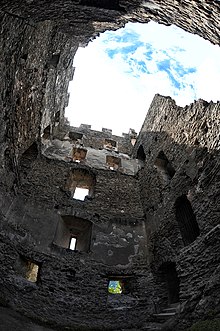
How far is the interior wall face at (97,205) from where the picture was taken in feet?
15.9

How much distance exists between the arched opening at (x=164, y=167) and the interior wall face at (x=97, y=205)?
0.83ft

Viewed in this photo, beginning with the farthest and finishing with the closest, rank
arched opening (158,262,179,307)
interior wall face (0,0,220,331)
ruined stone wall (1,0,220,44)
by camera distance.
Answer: arched opening (158,262,179,307) → interior wall face (0,0,220,331) → ruined stone wall (1,0,220,44)

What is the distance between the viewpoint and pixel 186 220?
7.84m

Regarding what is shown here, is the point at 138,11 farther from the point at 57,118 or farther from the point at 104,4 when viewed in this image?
the point at 57,118

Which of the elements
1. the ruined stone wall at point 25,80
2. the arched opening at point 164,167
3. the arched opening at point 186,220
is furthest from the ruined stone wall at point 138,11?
the arched opening at point 164,167

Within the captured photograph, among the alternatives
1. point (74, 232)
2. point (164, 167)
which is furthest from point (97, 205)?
point (164, 167)

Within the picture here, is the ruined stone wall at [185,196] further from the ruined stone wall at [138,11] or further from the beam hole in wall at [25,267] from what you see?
the ruined stone wall at [138,11]

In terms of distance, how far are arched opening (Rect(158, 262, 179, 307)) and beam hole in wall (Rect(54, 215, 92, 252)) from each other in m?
2.59

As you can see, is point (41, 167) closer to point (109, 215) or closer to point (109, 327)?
point (109, 215)

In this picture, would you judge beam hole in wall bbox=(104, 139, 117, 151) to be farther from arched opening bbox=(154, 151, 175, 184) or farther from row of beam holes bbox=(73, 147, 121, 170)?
arched opening bbox=(154, 151, 175, 184)

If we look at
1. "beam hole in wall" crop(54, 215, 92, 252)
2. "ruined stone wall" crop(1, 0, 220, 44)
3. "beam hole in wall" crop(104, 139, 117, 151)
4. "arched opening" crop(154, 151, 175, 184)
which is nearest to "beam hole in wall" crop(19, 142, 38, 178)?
"beam hole in wall" crop(54, 215, 92, 252)

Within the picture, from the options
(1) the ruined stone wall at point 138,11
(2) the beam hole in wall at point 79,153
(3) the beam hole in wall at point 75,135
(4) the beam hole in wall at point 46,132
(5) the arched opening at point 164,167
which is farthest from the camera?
(3) the beam hole in wall at point 75,135

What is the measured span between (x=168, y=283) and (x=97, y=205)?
13.0 feet

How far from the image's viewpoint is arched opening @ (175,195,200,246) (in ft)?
24.4
